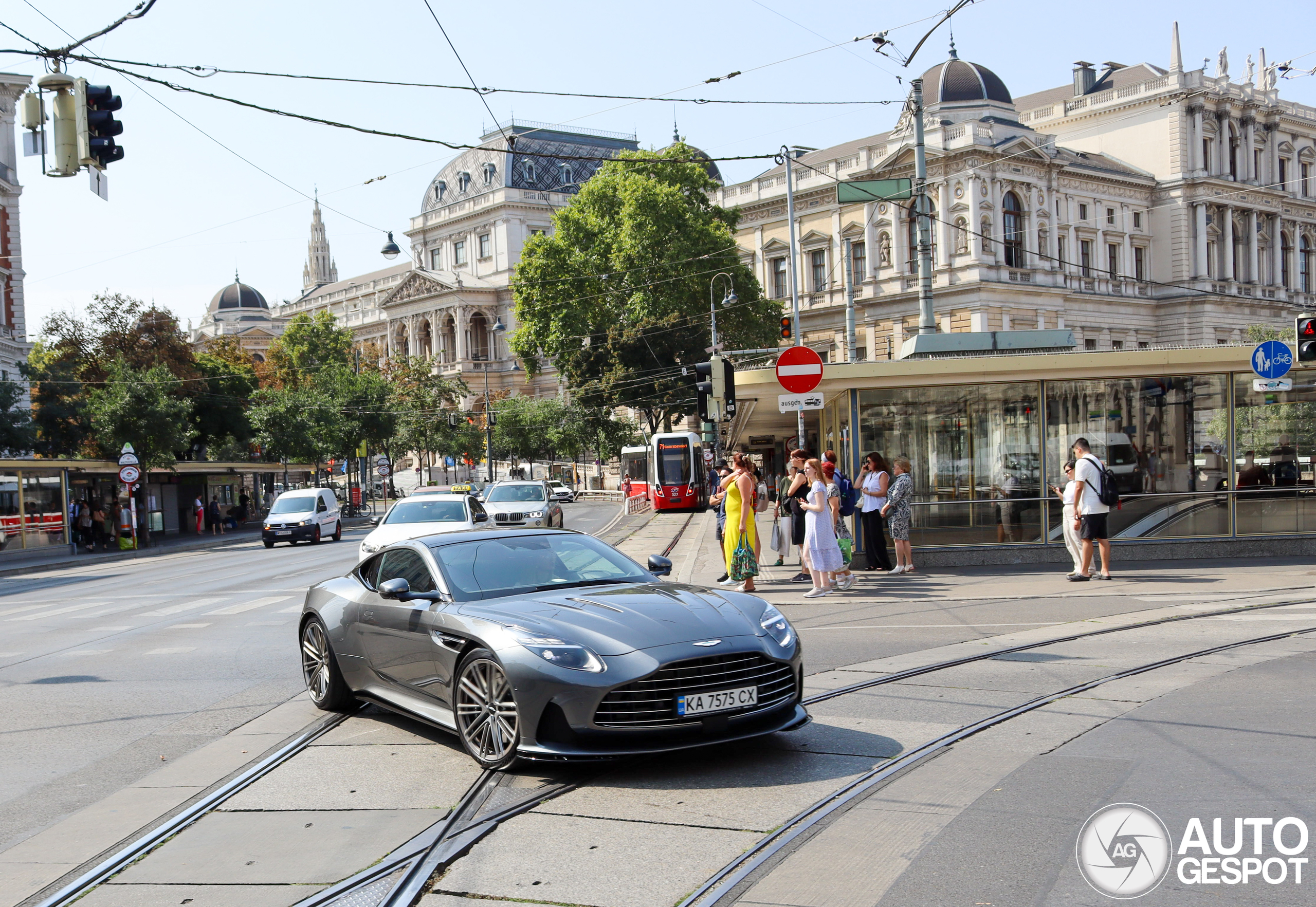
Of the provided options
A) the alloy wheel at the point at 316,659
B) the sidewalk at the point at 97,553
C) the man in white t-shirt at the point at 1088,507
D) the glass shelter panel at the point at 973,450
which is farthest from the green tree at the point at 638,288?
the alloy wheel at the point at 316,659

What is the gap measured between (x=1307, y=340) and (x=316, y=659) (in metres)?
14.9

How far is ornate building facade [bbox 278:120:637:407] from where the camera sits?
10856 cm

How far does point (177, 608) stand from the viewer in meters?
17.0

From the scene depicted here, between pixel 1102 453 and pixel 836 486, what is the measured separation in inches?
193

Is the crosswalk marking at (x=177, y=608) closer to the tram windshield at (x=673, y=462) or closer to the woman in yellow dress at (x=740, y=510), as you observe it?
the woman in yellow dress at (x=740, y=510)

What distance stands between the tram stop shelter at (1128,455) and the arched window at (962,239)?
48.8m

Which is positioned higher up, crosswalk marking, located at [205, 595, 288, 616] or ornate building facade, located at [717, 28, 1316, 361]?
ornate building facade, located at [717, 28, 1316, 361]

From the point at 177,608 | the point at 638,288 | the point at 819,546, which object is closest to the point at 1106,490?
the point at 819,546

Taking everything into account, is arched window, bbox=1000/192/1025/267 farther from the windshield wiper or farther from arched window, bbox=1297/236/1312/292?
the windshield wiper

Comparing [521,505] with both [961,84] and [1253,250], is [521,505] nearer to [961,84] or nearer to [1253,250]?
[961,84]

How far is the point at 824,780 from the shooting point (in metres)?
5.99

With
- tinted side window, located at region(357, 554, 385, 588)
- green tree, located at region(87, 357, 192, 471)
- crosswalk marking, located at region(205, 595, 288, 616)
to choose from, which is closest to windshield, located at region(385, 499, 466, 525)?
crosswalk marking, located at region(205, 595, 288, 616)

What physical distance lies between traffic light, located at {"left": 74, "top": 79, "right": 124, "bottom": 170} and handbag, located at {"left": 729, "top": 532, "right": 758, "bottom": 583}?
8421mm

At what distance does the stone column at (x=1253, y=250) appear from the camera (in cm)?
7712
